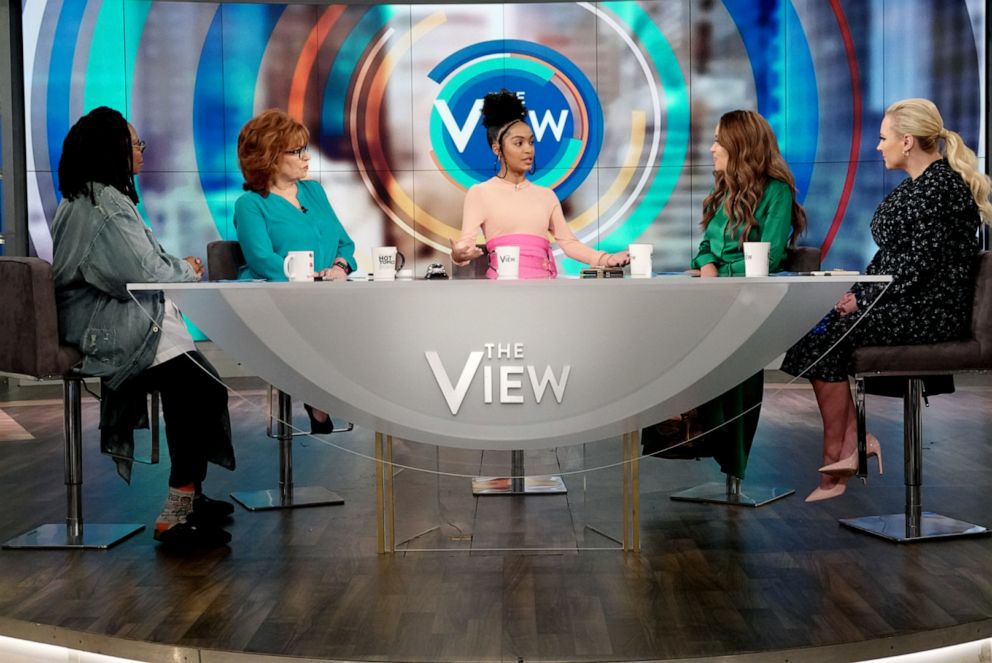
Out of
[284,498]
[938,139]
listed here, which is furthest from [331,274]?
[938,139]

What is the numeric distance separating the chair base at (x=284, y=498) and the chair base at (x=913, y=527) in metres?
1.63

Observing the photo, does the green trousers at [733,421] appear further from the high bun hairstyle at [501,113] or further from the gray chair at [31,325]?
the gray chair at [31,325]

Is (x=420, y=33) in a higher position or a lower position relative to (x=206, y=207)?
higher

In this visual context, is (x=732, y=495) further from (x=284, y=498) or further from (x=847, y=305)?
(x=284, y=498)

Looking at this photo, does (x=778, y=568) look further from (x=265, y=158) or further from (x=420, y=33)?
(x=420, y=33)

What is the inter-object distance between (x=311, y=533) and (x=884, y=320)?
171 cm

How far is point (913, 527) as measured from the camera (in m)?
3.00

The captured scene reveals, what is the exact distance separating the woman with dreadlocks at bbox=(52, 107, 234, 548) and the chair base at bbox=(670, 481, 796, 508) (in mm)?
1479

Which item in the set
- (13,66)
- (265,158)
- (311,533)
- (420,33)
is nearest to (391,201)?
(420,33)

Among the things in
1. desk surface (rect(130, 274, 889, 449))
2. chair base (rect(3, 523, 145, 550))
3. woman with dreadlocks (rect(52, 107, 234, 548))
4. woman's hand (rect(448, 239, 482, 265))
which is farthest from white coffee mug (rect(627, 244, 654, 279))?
chair base (rect(3, 523, 145, 550))

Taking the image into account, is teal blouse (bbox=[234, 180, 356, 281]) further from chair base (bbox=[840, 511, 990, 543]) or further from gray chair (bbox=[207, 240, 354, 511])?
chair base (bbox=[840, 511, 990, 543])

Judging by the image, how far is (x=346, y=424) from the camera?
2979 mm

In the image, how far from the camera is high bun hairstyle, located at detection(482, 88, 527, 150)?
374 centimetres

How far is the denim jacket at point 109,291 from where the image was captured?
115 inches
